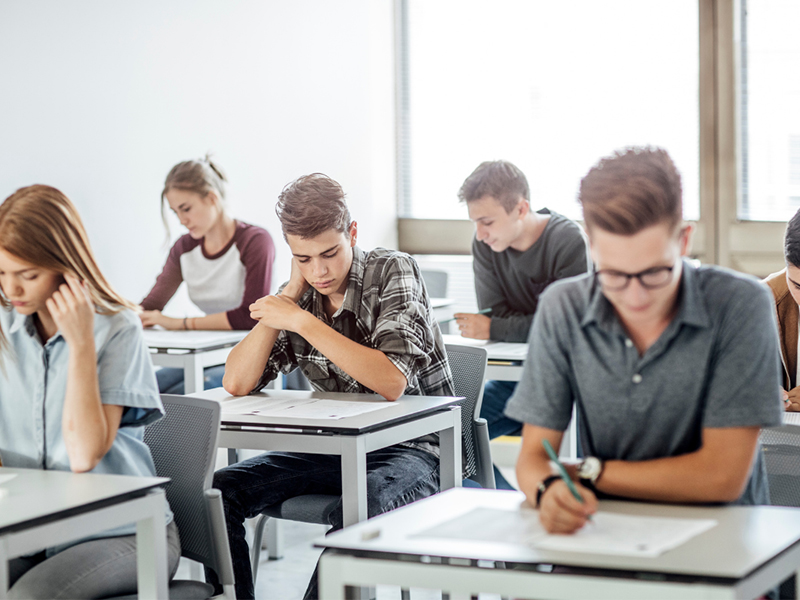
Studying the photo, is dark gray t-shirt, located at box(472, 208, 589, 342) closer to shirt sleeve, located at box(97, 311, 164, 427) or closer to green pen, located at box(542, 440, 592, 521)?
shirt sleeve, located at box(97, 311, 164, 427)

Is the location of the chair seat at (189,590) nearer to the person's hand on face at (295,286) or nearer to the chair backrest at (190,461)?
the chair backrest at (190,461)

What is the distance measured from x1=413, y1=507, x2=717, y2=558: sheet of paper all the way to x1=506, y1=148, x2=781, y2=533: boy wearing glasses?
0.03 m

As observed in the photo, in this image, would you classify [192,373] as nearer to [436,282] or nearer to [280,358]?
[280,358]

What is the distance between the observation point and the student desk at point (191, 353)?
10.4 ft

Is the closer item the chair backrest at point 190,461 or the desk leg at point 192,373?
the chair backrest at point 190,461

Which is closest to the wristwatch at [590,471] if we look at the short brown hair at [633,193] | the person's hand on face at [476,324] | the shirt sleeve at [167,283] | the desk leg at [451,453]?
the short brown hair at [633,193]

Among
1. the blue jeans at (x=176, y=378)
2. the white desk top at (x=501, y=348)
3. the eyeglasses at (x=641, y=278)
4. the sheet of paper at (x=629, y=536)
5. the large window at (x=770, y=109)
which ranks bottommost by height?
the blue jeans at (x=176, y=378)

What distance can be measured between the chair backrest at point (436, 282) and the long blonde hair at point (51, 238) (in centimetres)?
308

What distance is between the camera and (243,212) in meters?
4.50

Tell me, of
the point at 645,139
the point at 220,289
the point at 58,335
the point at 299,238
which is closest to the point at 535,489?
the point at 58,335

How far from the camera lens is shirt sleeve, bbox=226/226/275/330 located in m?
3.75

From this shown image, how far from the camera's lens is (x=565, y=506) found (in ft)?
4.24

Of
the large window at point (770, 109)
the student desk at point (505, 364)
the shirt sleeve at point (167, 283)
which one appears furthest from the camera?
the large window at point (770, 109)

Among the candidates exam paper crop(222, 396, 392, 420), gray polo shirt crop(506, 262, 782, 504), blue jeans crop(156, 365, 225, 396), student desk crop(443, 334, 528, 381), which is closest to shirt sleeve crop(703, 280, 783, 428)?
gray polo shirt crop(506, 262, 782, 504)
